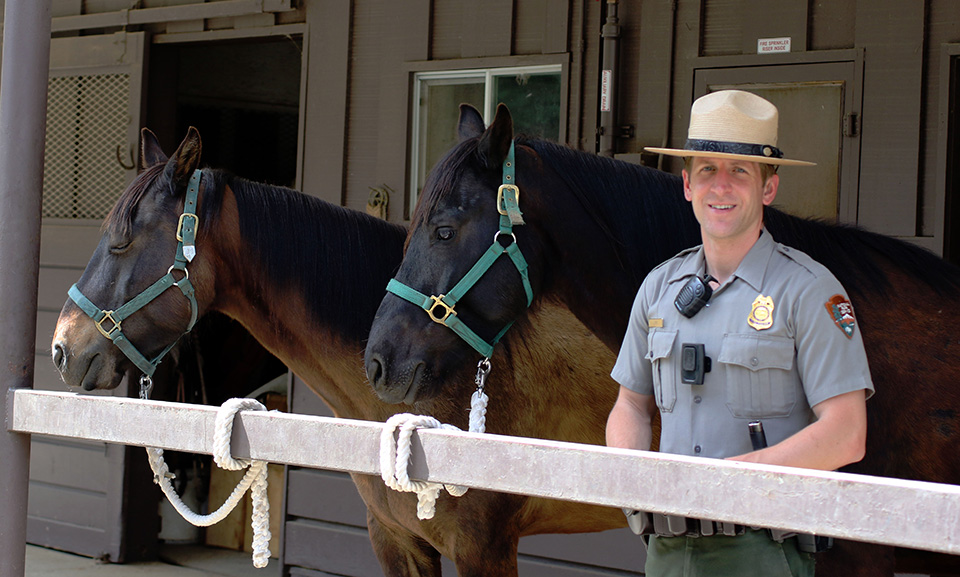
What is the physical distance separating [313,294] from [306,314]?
0.06 meters

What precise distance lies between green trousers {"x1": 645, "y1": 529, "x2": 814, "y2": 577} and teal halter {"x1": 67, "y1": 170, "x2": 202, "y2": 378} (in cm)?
176

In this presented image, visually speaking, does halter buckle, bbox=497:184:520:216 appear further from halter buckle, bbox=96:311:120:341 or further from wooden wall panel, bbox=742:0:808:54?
wooden wall panel, bbox=742:0:808:54

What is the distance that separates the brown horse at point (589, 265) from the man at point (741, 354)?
1.90 ft

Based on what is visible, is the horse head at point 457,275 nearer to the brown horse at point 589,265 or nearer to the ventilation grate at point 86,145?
the brown horse at point 589,265

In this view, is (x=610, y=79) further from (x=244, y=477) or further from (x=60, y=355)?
(x=244, y=477)

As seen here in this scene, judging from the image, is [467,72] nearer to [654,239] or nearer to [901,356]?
[654,239]

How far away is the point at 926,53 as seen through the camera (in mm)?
3311

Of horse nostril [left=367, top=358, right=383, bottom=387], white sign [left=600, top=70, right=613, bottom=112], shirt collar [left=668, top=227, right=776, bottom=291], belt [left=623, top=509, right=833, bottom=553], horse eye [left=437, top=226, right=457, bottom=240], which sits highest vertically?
white sign [left=600, top=70, right=613, bottom=112]

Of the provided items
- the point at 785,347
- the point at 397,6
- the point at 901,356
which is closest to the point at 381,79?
the point at 397,6

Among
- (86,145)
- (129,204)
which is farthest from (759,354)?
(86,145)

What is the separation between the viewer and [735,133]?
1716 millimetres

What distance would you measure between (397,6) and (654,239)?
2.60 meters

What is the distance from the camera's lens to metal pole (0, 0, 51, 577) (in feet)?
6.88

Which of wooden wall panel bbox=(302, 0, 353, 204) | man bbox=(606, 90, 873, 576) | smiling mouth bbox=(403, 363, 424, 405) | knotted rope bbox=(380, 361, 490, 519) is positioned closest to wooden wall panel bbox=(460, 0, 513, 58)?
wooden wall panel bbox=(302, 0, 353, 204)
